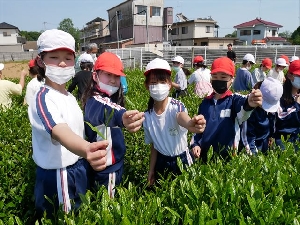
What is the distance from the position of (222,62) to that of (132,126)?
158cm

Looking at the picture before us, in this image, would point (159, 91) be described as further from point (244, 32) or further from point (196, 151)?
point (244, 32)

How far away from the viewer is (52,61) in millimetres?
2193

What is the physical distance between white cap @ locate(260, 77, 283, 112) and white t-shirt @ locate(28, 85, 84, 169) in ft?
6.60

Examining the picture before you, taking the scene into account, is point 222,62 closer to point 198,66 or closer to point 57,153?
point 57,153

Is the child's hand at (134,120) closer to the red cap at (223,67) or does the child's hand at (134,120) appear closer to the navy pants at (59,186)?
the navy pants at (59,186)

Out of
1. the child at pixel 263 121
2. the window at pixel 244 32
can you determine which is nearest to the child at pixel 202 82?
the child at pixel 263 121

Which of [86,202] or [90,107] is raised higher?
[90,107]

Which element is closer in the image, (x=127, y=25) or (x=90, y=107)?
(x=90, y=107)

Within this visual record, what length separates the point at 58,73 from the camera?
85.9 inches

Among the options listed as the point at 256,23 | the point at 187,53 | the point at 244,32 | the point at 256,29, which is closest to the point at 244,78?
the point at 187,53

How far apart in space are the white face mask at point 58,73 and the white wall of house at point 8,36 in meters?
68.5

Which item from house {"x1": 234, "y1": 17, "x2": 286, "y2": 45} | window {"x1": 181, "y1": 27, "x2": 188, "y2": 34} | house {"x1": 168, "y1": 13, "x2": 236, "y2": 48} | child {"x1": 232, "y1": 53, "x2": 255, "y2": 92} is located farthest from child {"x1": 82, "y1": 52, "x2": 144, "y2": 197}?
house {"x1": 234, "y1": 17, "x2": 286, "y2": 45}

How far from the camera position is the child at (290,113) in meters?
3.60

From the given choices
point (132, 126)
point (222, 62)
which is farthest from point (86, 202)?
point (222, 62)
